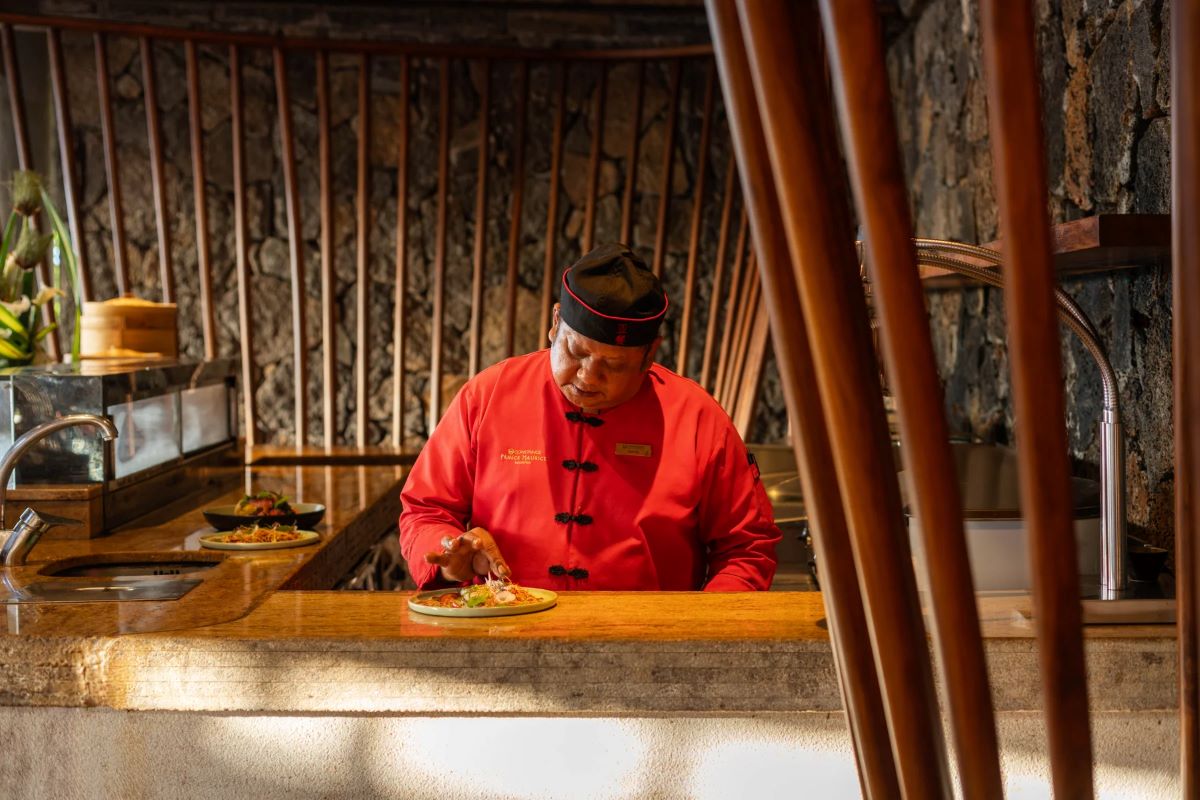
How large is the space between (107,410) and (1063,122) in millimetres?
2457

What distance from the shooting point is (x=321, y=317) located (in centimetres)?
583

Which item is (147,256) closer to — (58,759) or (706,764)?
(58,759)

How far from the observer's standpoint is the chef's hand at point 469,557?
233 cm

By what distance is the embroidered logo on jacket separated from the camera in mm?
2652

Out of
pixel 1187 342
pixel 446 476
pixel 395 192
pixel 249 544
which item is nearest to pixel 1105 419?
pixel 446 476

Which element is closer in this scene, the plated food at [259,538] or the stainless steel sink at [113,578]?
the stainless steel sink at [113,578]

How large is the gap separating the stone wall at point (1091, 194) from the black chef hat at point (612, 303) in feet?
3.00

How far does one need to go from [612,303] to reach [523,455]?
41cm

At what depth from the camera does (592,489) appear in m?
2.65

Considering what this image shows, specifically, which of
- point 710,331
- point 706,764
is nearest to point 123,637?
point 706,764

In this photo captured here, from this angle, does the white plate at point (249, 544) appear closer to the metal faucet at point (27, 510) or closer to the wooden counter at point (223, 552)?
the wooden counter at point (223, 552)

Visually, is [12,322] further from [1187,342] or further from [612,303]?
[1187,342]

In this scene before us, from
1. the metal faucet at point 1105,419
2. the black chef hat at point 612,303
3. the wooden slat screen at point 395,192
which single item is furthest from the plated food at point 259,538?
the wooden slat screen at point 395,192

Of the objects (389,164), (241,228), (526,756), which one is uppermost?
(389,164)
